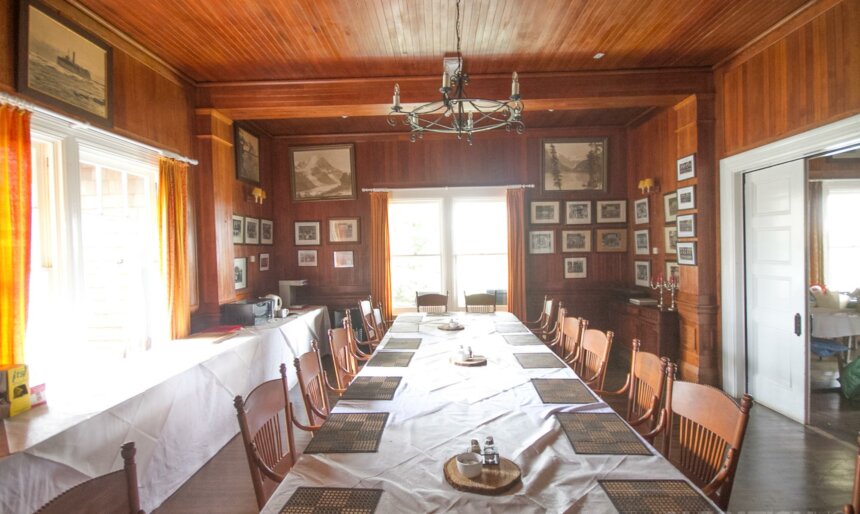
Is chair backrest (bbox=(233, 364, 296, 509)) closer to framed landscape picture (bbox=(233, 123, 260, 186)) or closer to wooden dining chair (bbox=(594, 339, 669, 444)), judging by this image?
wooden dining chair (bbox=(594, 339, 669, 444))

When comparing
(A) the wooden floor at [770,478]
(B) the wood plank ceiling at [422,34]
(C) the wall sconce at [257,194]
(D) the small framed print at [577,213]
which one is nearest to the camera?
(A) the wooden floor at [770,478]

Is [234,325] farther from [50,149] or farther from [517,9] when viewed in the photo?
[517,9]

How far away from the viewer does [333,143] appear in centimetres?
599

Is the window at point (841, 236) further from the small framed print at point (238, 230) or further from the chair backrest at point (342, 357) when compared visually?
the small framed print at point (238, 230)

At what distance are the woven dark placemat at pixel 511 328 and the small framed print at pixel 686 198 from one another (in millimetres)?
2233

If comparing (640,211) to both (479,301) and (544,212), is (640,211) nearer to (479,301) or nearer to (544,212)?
(544,212)

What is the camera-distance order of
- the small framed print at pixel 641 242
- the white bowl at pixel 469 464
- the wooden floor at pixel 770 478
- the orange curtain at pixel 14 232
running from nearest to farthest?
the white bowl at pixel 469 464, the orange curtain at pixel 14 232, the wooden floor at pixel 770 478, the small framed print at pixel 641 242

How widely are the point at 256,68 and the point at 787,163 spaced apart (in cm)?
480

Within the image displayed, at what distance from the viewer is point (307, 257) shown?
611 cm

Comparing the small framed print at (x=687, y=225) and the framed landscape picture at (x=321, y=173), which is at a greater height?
the framed landscape picture at (x=321, y=173)

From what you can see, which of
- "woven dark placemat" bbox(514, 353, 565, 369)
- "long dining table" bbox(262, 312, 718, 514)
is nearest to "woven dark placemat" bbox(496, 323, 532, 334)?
"woven dark placemat" bbox(514, 353, 565, 369)

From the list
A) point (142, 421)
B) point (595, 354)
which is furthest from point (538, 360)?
point (142, 421)

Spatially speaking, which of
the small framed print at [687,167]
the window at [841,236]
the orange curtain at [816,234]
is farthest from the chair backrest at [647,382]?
the window at [841,236]

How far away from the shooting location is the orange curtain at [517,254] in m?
5.79
